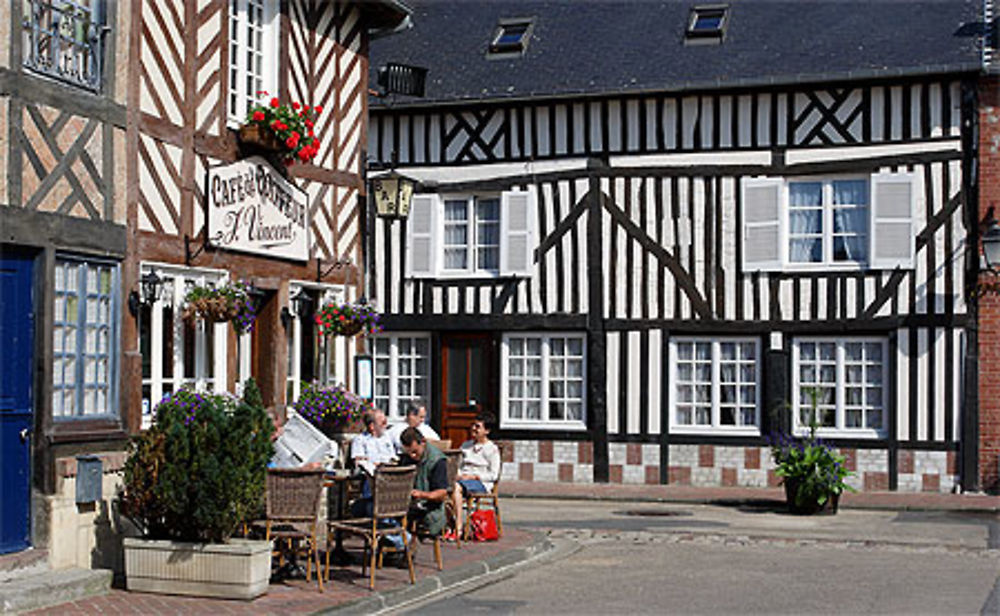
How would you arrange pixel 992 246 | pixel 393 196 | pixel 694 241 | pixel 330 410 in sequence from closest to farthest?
pixel 330 410
pixel 393 196
pixel 992 246
pixel 694 241

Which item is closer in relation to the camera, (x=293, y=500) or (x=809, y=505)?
(x=293, y=500)

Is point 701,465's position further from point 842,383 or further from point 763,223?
point 763,223

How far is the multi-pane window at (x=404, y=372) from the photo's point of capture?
22.3m

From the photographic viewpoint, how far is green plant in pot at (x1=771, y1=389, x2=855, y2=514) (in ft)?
55.2

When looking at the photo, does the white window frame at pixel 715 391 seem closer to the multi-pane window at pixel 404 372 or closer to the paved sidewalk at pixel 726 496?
the paved sidewalk at pixel 726 496

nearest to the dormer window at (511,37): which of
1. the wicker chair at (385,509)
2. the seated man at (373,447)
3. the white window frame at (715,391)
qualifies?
the white window frame at (715,391)

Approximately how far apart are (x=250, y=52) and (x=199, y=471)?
545cm

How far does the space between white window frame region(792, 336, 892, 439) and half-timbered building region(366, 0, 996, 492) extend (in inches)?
1.3

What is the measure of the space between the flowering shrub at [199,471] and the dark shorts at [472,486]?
11.4 feet

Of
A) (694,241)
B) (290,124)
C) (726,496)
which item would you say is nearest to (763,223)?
(694,241)

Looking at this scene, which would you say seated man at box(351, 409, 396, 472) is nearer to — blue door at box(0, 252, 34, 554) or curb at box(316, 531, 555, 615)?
curb at box(316, 531, 555, 615)

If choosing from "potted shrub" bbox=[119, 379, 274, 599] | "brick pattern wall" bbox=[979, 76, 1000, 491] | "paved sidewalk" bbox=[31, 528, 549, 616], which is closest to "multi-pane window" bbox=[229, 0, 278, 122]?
"potted shrub" bbox=[119, 379, 274, 599]

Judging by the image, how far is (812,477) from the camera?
55.2 ft

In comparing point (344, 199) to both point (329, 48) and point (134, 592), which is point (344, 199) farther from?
point (134, 592)
